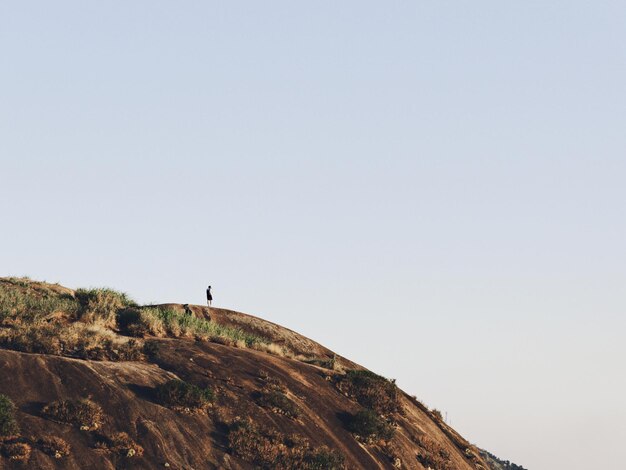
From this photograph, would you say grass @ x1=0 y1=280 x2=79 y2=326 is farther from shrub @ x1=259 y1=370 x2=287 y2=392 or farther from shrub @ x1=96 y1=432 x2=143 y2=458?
shrub @ x1=259 y1=370 x2=287 y2=392

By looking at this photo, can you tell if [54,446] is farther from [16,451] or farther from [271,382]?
[271,382]

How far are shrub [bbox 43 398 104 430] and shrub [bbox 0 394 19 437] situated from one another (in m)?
1.34

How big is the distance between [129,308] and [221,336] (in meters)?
5.29

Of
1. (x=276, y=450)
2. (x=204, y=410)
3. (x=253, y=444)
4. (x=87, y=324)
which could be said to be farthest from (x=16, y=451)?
(x=87, y=324)

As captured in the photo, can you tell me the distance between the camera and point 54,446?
1004 inches

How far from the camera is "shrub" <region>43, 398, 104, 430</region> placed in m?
27.0

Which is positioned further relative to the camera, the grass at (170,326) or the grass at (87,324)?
the grass at (170,326)

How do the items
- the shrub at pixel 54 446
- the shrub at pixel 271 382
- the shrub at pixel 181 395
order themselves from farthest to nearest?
the shrub at pixel 271 382 → the shrub at pixel 181 395 → the shrub at pixel 54 446

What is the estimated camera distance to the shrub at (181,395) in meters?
30.2

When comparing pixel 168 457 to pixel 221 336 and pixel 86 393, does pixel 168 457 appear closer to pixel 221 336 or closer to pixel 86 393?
pixel 86 393

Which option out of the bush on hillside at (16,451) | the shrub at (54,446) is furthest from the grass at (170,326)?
the bush on hillside at (16,451)

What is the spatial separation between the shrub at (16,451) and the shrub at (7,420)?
0.48 meters

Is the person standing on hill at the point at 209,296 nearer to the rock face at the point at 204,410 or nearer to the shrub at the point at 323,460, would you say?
the rock face at the point at 204,410

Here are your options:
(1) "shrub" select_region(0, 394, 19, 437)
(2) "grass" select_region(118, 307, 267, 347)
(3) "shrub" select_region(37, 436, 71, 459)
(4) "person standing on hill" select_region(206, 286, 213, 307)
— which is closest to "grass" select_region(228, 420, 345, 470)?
(3) "shrub" select_region(37, 436, 71, 459)
